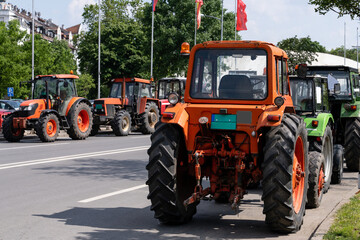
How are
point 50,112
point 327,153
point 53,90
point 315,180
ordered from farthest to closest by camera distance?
point 53,90 → point 50,112 → point 327,153 → point 315,180

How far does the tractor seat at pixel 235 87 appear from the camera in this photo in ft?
25.5

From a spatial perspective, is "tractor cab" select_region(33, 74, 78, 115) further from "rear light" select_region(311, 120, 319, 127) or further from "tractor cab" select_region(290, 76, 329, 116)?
"rear light" select_region(311, 120, 319, 127)

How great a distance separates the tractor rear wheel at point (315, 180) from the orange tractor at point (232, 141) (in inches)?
39.2

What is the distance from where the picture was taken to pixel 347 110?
13773 mm

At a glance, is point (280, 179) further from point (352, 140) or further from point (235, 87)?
point (352, 140)

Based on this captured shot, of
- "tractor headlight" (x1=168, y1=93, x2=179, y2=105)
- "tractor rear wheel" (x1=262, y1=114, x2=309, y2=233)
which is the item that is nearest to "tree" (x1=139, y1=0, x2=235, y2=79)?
"tractor headlight" (x1=168, y1=93, x2=179, y2=105)

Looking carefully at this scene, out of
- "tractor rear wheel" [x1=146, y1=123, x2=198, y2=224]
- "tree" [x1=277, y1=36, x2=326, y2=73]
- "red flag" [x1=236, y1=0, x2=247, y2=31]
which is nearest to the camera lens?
"tractor rear wheel" [x1=146, y1=123, x2=198, y2=224]

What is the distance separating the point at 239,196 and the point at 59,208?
9.78 ft

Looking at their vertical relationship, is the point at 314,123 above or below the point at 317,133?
above

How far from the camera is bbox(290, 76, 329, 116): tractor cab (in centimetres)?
1117

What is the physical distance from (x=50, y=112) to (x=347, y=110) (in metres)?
13.0

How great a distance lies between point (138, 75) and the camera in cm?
6850

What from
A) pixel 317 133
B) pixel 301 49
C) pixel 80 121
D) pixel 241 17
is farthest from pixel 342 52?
pixel 317 133

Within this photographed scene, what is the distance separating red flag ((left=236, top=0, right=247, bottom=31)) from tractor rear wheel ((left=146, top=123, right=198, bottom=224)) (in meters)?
45.1
